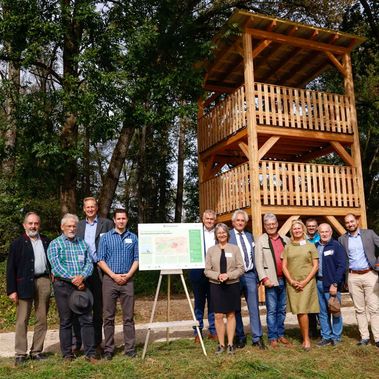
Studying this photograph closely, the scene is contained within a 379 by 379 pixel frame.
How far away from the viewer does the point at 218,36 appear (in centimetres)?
1180

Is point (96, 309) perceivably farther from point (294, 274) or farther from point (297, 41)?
point (297, 41)

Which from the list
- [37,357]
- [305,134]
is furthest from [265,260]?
[305,134]

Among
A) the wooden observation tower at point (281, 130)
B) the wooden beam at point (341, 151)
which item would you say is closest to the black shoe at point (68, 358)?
the wooden observation tower at point (281, 130)

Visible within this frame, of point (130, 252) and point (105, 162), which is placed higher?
point (105, 162)

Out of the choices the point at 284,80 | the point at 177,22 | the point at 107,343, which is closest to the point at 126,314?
the point at 107,343

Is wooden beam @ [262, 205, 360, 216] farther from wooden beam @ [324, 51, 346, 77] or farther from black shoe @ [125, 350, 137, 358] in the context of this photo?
black shoe @ [125, 350, 137, 358]

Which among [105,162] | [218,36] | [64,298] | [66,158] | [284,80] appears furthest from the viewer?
[105,162]

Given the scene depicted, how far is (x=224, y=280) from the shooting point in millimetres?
5652

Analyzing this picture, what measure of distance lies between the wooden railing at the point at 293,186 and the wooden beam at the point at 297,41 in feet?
10.7

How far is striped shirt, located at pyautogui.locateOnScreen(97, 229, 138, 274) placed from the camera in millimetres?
5629

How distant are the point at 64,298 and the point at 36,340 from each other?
74 centimetres

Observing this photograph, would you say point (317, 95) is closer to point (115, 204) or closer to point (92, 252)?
point (92, 252)

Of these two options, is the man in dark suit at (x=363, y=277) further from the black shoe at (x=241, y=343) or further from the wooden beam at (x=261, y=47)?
the wooden beam at (x=261, y=47)

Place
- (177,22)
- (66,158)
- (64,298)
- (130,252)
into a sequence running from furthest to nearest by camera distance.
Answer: (177,22), (66,158), (130,252), (64,298)
